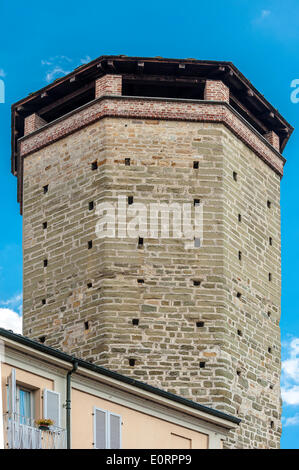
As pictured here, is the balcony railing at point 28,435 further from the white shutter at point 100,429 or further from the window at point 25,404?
the white shutter at point 100,429

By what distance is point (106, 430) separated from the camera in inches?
942

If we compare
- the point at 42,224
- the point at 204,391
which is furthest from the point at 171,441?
the point at 42,224

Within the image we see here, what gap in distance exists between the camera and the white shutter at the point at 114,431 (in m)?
24.1

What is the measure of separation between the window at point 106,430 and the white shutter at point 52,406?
1065 mm

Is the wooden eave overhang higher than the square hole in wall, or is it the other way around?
the wooden eave overhang

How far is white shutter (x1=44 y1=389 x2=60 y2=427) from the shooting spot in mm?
22859

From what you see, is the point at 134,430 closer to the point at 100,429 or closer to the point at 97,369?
the point at 100,429

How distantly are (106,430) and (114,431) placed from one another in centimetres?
27

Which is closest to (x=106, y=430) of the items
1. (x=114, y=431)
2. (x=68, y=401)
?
(x=114, y=431)

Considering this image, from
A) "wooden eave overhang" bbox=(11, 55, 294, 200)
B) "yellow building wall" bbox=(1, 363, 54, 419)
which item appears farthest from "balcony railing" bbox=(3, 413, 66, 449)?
"wooden eave overhang" bbox=(11, 55, 294, 200)

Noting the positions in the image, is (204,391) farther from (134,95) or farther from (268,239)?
(134,95)

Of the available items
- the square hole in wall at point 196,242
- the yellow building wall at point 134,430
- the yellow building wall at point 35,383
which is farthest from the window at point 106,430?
the square hole in wall at point 196,242

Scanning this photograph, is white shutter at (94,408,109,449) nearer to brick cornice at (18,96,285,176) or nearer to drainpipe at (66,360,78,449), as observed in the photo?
drainpipe at (66,360,78,449)

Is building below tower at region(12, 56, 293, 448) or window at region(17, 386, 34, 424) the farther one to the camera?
building below tower at region(12, 56, 293, 448)
